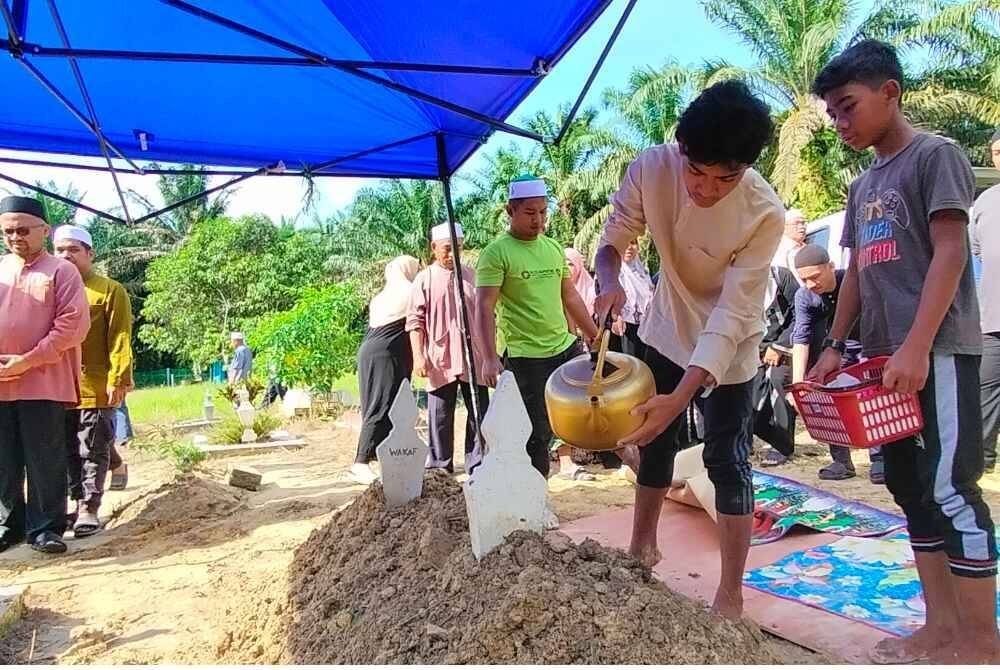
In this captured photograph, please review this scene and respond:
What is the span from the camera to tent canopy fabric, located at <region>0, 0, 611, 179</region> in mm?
2871

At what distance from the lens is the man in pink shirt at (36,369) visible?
13.1ft

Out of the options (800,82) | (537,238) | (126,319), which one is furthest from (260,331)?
(800,82)

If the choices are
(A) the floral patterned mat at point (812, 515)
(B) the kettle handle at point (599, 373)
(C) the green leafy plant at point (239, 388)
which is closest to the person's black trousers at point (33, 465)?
(B) the kettle handle at point (599, 373)

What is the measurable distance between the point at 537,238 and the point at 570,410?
2001 millimetres

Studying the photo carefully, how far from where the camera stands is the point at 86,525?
4531mm

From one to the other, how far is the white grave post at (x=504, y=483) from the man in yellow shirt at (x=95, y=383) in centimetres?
316

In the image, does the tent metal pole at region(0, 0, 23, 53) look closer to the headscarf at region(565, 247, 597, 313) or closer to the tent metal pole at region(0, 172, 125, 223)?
the tent metal pole at region(0, 172, 125, 223)

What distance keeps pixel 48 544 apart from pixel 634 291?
398cm

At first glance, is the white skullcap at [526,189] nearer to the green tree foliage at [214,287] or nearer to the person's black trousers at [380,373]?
the person's black trousers at [380,373]

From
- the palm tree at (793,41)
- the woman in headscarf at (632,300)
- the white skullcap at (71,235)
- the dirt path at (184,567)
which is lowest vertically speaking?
the dirt path at (184,567)

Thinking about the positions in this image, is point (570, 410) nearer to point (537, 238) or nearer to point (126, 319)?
point (537, 238)

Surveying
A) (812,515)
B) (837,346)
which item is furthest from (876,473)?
(837,346)

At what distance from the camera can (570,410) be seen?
2201 mm

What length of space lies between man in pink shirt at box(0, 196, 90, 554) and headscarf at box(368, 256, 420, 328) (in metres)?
2.13
